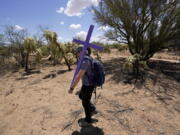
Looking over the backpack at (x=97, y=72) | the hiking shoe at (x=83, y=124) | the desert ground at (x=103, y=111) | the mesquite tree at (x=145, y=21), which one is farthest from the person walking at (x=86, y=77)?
the mesquite tree at (x=145, y=21)

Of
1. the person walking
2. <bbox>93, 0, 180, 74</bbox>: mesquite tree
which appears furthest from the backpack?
<bbox>93, 0, 180, 74</bbox>: mesquite tree

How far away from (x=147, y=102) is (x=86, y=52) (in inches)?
96.0

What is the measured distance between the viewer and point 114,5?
7.91m

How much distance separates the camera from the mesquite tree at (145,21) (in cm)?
723

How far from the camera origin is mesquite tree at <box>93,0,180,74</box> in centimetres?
723

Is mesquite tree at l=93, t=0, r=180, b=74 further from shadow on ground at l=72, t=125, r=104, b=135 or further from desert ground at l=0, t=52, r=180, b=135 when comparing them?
shadow on ground at l=72, t=125, r=104, b=135

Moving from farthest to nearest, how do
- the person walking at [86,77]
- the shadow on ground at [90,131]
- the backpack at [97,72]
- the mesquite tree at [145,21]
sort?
the mesquite tree at [145,21] < the shadow on ground at [90,131] < the backpack at [97,72] < the person walking at [86,77]

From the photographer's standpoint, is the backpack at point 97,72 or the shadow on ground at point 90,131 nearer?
the backpack at point 97,72

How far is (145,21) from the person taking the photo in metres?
7.83

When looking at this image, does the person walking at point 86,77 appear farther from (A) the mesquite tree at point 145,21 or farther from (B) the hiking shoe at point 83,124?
(A) the mesquite tree at point 145,21

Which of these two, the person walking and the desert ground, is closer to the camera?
the person walking

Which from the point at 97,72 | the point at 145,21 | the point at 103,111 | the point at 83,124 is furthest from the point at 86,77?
the point at 145,21

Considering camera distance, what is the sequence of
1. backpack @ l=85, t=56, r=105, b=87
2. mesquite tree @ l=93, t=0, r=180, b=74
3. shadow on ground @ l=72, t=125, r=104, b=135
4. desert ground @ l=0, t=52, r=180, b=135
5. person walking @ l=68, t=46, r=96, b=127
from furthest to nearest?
mesquite tree @ l=93, t=0, r=180, b=74
desert ground @ l=0, t=52, r=180, b=135
shadow on ground @ l=72, t=125, r=104, b=135
backpack @ l=85, t=56, r=105, b=87
person walking @ l=68, t=46, r=96, b=127

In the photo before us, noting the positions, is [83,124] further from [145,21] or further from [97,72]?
[145,21]
